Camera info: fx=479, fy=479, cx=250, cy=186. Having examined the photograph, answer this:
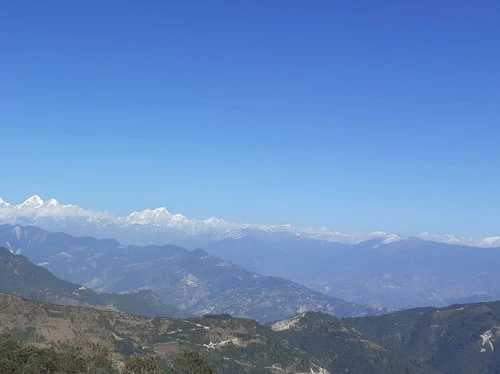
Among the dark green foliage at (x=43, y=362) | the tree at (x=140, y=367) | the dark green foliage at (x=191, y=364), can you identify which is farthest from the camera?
the dark green foliage at (x=191, y=364)

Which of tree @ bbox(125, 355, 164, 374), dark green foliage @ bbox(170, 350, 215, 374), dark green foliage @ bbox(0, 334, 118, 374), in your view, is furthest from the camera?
dark green foliage @ bbox(170, 350, 215, 374)

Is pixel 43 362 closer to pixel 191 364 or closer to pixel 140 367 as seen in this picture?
pixel 140 367

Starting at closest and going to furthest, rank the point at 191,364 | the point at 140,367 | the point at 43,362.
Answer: the point at 43,362, the point at 140,367, the point at 191,364

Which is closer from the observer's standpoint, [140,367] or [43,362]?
[43,362]

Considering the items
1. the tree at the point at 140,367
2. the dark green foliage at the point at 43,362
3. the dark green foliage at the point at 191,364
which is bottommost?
the dark green foliage at the point at 191,364

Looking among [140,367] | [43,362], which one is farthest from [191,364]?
[43,362]

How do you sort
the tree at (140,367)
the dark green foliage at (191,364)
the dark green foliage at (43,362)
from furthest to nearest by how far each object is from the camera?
the dark green foliage at (191,364), the tree at (140,367), the dark green foliage at (43,362)

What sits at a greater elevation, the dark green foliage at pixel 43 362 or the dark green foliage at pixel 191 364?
the dark green foliage at pixel 43 362

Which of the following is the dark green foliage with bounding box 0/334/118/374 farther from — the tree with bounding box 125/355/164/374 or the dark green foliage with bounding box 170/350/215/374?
the dark green foliage with bounding box 170/350/215/374

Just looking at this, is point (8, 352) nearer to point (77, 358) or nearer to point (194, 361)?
point (77, 358)

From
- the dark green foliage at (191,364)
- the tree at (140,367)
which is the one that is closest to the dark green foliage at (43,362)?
the tree at (140,367)

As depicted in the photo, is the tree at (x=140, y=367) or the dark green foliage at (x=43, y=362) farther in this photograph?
the tree at (x=140, y=367)

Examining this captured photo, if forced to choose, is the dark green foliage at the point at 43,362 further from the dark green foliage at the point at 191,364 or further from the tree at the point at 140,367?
the dark green foliage at the point at 191,364

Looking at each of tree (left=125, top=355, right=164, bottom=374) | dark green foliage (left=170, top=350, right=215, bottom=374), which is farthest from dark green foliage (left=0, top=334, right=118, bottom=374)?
dark green foliage (left=170, top=350, right=215, bottom=374)
